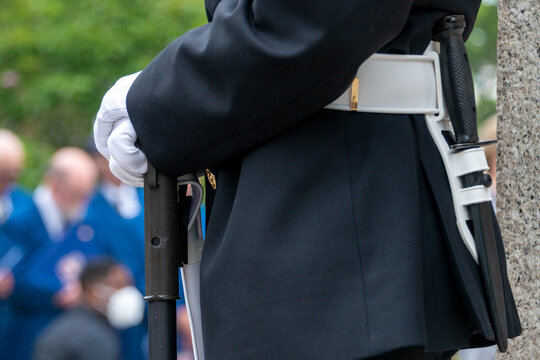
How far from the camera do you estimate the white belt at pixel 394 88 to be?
1.75 meters

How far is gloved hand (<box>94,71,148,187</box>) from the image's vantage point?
1824 mm

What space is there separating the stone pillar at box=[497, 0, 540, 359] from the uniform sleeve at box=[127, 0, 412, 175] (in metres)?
0.84

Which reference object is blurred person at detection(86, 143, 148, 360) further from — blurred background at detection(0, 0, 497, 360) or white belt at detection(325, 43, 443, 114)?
white belt at detection(325, 43, 443, 114)

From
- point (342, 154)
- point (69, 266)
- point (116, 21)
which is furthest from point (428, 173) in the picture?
point (116, 21)

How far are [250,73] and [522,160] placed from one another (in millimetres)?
1006

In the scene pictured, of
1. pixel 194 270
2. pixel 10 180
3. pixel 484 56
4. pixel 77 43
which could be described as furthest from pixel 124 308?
pixel 484 56

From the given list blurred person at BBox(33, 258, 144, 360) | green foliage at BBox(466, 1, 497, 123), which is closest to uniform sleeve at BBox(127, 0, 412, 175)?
blurred person at BBox(33, 258, 144, 360)

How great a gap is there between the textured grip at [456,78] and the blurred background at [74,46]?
28.3 feet

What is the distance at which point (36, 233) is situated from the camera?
18.5 feet

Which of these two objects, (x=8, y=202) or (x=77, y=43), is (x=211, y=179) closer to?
(x=8, y=202)

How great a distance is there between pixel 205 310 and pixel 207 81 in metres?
0.41

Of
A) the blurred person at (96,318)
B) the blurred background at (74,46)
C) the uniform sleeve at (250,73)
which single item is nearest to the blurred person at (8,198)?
the blurred person at (96,318)

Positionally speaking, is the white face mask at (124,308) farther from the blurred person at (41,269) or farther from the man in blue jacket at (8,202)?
the man in blue jacket at (8,202)

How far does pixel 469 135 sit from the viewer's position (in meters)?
1.82
